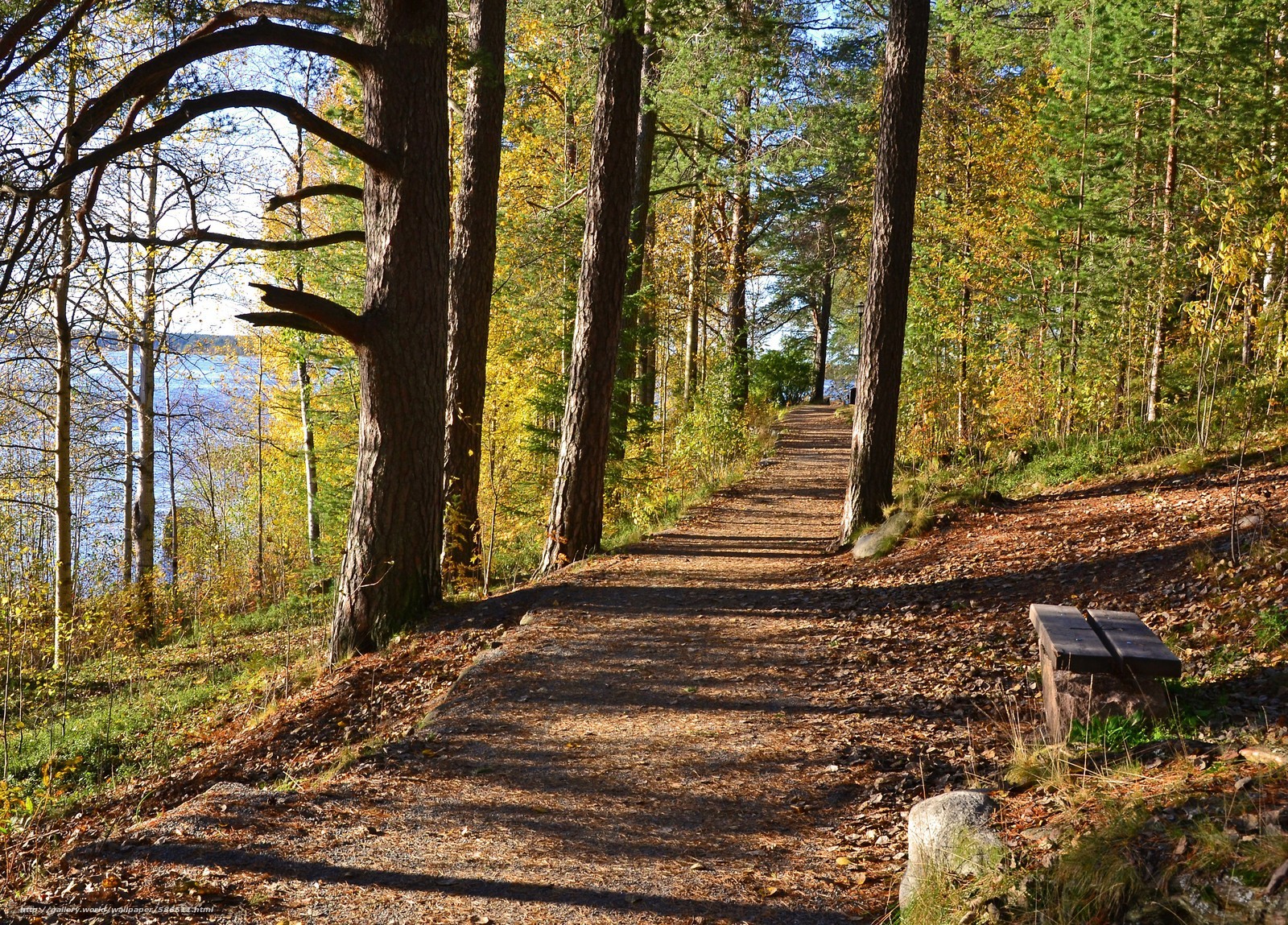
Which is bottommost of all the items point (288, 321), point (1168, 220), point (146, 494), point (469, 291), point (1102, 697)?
point (146, 494)

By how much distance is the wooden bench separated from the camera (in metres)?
3.58

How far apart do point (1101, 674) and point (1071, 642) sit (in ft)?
0.54

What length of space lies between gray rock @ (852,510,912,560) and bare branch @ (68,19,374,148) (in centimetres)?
578

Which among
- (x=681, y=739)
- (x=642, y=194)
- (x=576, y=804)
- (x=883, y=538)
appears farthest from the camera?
(x=642, y=194)

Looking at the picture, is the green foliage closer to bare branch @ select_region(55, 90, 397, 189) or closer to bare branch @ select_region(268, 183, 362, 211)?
bare branch @ select_region(268, 183, 362, 211)

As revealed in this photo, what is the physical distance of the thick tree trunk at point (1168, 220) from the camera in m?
9.97

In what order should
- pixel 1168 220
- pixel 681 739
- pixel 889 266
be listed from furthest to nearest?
pixel 1168 220, pixel 889 266, pixel 681 739

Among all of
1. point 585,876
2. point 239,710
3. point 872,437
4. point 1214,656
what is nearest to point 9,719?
point 239,710

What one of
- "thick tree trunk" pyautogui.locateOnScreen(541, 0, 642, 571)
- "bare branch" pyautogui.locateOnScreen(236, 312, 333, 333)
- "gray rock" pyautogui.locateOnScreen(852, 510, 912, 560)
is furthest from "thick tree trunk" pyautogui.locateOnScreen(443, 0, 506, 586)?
"gray rock" pyautogui.locateOnScreen(852, 510, 912, 560)

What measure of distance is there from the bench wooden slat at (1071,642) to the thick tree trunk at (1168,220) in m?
7.19

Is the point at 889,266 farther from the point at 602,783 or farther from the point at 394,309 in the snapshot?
the point at 602,783

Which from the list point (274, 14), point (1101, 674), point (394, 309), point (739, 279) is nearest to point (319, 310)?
point (394, 309)

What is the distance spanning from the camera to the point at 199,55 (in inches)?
205

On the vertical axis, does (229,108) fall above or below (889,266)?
above
